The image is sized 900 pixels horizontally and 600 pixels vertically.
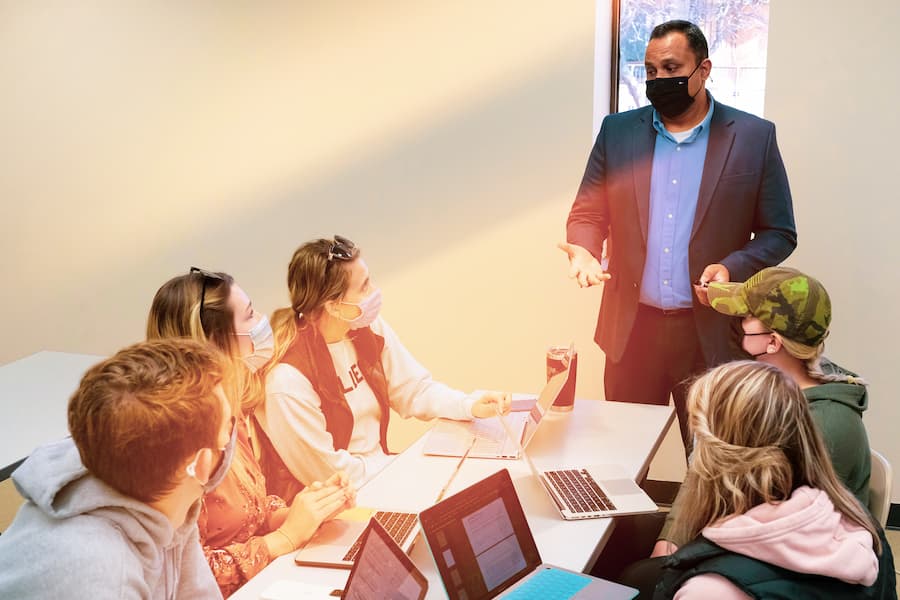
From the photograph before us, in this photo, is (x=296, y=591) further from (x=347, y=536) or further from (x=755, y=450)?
(x=755, y=450)

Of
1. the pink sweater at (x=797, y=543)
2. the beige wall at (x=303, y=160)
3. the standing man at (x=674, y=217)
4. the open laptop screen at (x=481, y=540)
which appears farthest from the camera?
the beige wall at (x=303, y=160)

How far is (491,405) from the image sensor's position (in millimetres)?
2758

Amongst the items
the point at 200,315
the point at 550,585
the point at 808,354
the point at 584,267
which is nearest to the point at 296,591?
the point at 550,585

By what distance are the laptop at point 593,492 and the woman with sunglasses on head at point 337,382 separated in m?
0.41

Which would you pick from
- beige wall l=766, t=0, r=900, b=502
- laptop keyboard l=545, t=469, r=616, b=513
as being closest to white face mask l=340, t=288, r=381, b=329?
laptop keyboard l=545, t=469, r=616, b=513

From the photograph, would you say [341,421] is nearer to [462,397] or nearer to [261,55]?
[462,397]

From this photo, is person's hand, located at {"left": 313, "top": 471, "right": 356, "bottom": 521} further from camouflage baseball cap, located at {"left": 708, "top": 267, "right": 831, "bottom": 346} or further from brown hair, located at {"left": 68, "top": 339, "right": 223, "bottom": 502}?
camouflage baseball cap, located at {"left": 708, "top": 267, "right": 831, "bottom": 346}

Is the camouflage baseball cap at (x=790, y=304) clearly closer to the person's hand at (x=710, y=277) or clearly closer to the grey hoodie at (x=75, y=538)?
the person's hand at (x=710, y=277)

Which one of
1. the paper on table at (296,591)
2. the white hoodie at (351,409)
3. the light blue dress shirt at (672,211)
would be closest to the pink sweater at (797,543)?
the paper on table at (296,591)

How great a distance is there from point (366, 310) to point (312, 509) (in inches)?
33.3

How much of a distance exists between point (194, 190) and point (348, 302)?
1791 mm

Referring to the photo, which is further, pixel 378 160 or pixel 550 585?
pixel 378 160

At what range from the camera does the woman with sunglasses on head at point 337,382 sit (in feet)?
8.36

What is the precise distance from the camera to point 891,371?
134 inches
